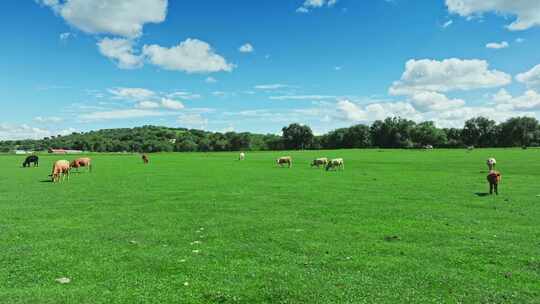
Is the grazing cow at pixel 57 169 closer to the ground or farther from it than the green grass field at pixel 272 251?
farther from it

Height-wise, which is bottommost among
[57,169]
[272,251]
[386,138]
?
[272,251]

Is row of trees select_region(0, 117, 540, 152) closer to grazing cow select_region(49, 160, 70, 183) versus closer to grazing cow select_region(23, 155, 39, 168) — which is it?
grazing cow select_region(23, 155, 39, 168)

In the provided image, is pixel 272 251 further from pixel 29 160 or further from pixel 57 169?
pixel 29 160

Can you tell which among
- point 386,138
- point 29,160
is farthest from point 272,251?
point 386,138

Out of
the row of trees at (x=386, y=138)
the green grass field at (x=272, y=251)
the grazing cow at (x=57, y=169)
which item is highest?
the row of trees at (x=386, y=138)

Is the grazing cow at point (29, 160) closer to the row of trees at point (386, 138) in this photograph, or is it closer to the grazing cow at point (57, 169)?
the grazing cow at point (57, 169)

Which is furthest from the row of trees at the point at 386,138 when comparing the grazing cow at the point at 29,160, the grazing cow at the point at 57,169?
the grazing cow at the point at 57,169

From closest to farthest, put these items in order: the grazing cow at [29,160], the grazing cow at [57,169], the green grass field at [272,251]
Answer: the green grass field at [272,251], the grazing cow at [57,169], the grazing cow at [29,160]

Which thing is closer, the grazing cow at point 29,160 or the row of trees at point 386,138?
the grazing cow at point 29,160

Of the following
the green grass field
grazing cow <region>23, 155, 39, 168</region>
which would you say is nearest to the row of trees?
grazing cow <region>23, 155, 39, 168</region>

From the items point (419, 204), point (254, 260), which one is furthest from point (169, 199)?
point (419, 204)

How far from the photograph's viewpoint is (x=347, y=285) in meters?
7.55

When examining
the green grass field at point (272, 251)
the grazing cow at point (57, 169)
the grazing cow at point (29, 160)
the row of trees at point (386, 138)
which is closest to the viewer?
the green grass field at point (272, 251)

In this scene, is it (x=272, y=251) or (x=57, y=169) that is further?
(x=57, y=169)
